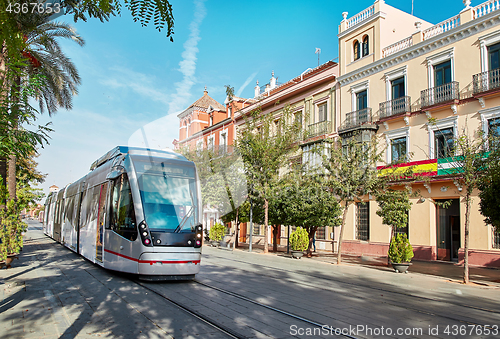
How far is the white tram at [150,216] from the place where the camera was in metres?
9.01

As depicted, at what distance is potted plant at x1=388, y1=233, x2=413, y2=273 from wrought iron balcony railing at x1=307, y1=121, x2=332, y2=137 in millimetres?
12359

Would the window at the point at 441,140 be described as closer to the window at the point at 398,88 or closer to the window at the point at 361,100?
the window at the point at 398,88

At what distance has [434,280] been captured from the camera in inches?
543

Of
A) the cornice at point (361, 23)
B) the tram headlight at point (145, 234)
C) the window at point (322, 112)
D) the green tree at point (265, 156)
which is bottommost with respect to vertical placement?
the tram headlight at point (145, 234)

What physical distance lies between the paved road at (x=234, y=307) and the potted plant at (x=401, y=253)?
3831 millimetres

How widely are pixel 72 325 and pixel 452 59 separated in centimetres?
2089

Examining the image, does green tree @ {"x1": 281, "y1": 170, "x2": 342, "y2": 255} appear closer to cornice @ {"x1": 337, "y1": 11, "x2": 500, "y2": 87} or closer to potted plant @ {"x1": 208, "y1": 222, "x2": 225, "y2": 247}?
potted plant @ {"x1": 208, "y1": 222, "x2": 225, "y2": 247}

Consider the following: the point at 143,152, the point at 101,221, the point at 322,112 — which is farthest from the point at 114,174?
the point at 322,112

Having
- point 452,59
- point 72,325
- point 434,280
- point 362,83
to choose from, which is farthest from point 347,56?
point 72,325

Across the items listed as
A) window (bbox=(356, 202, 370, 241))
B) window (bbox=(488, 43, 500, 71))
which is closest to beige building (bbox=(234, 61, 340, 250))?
window (bbox=(356, 202, 370, 241))

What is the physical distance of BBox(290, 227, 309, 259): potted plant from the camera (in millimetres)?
20359

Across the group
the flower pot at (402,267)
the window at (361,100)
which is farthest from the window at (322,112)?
the flower pot at (402,267)

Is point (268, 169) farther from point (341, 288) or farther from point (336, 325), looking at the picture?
point (336, 325)

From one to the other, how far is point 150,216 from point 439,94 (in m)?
17.4
